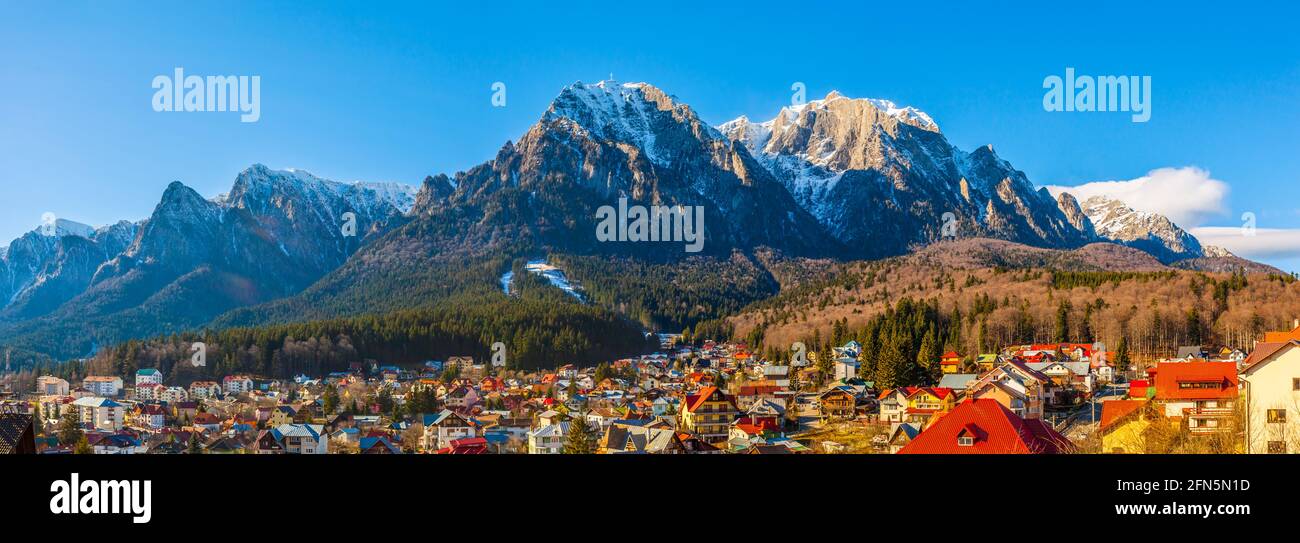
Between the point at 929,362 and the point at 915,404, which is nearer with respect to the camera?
the point at 915,404

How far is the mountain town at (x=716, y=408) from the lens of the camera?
18.8 meters

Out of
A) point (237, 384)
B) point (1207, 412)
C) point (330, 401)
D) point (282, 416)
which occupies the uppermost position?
point (1207, 412)

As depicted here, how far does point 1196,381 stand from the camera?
23.8 metres

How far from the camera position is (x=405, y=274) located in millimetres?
115000

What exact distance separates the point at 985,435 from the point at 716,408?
61.6ft

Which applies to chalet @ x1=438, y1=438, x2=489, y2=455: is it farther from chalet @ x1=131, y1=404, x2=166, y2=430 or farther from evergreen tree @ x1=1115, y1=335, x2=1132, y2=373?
evergreen tree @ x1=1115, y1=335, x2=1132, y2=373

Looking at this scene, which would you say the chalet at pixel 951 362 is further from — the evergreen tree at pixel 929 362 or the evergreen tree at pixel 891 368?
the evergreen tree at pixel 891 368

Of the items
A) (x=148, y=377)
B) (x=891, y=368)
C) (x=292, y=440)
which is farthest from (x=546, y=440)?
(x=148, y=377)

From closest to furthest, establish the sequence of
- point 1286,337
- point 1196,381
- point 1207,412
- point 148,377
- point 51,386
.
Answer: point 1207,412
point 1286,337
point 1196,381
point 148,377
point 51,386

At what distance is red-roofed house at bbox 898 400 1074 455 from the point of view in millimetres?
19328

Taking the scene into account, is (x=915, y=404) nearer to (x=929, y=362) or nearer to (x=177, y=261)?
(x=929, y=362)

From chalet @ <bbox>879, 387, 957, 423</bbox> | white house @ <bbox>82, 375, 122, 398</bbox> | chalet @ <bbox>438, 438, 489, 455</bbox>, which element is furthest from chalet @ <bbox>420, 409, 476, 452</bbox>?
white house @ <bbox>82, 375, 122, 398</bbox>
